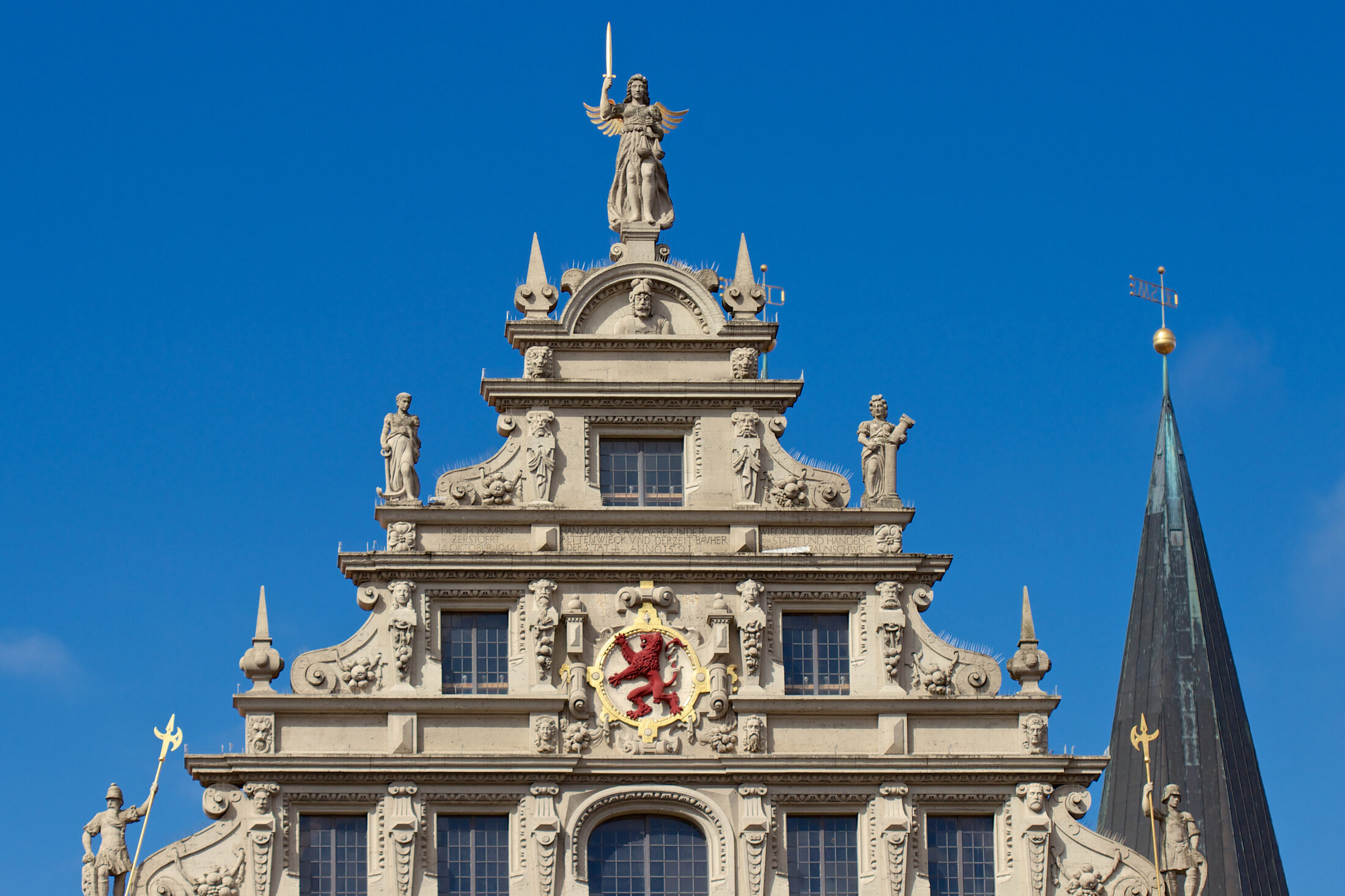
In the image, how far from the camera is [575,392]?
4206 cm

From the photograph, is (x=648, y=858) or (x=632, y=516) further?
(x=632, y=516)

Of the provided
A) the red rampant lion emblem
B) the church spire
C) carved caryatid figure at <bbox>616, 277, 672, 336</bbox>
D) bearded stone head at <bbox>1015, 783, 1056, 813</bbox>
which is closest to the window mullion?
carved caryatid figure at <bbox>616, 277, 672, 336</bbox>

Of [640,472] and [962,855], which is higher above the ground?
[640,472]

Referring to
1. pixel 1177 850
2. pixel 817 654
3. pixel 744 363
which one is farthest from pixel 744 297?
pixel 1177 850

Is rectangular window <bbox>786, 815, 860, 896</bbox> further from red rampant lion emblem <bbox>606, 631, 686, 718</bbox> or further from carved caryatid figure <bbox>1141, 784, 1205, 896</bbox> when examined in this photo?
carved caryatid figure <bbox>1141, 784, 1205, 896</bbox>

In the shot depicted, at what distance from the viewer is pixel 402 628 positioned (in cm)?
4034

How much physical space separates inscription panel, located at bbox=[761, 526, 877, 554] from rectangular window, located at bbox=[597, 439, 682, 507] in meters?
1.45

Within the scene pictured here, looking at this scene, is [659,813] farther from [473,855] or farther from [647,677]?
[473,855]

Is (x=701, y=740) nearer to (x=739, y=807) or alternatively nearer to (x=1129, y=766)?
(x=739, y=807)

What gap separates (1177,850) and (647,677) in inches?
301

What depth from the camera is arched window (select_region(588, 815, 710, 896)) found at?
39719 mm

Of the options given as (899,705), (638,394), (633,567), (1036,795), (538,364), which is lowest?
(1036,795)

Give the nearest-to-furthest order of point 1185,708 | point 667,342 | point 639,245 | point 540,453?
1. point 540,453
2. point 667,342
3. point 639,245
4. point 1185,708

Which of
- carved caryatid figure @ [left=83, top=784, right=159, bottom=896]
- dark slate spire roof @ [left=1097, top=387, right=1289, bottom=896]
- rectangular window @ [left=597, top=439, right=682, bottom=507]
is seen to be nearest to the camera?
carved caryatid figure @ [left=83, top=784, right=159, bottom=896]
